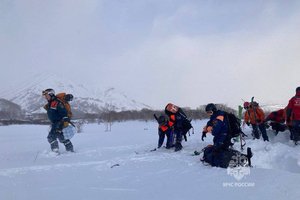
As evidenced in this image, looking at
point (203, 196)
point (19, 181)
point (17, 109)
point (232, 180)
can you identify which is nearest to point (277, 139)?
point (232, 180)

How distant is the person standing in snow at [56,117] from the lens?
9078 millimetres

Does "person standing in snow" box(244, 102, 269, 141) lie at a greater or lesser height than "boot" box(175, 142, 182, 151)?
greater

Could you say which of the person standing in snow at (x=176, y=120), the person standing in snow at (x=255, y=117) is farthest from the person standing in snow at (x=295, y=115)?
the person standing in snow at (x=176, y=120)

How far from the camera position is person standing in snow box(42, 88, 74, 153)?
908 centimetres

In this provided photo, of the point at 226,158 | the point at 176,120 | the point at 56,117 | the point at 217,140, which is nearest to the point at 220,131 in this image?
the point at 217,140

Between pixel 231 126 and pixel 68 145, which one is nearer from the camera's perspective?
pixel 231 126

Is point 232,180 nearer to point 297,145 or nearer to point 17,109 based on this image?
point 297,145

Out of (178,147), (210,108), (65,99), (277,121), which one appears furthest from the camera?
(277,121)

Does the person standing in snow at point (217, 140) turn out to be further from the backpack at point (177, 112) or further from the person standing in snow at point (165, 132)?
the person standing in snow at point (165, 132)

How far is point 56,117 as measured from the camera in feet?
30.2

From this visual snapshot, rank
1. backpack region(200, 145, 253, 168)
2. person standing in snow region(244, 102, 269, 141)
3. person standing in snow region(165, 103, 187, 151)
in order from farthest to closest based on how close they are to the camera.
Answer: person standing in snow region(244, 102, 269, 141)
person standing in snow region(165, 103, 187, 151)
backpack region(200, 145, 253, 168)

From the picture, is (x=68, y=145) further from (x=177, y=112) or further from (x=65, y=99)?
(x=177, y=112)

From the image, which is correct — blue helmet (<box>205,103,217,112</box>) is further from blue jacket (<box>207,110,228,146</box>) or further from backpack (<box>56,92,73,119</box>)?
backpack (<box>56,92,73,119</box>)

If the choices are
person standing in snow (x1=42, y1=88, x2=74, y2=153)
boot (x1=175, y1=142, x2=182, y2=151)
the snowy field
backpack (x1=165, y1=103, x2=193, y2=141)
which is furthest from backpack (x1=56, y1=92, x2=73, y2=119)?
boot (x1=175, y1=142, x2=182, y2=151)
